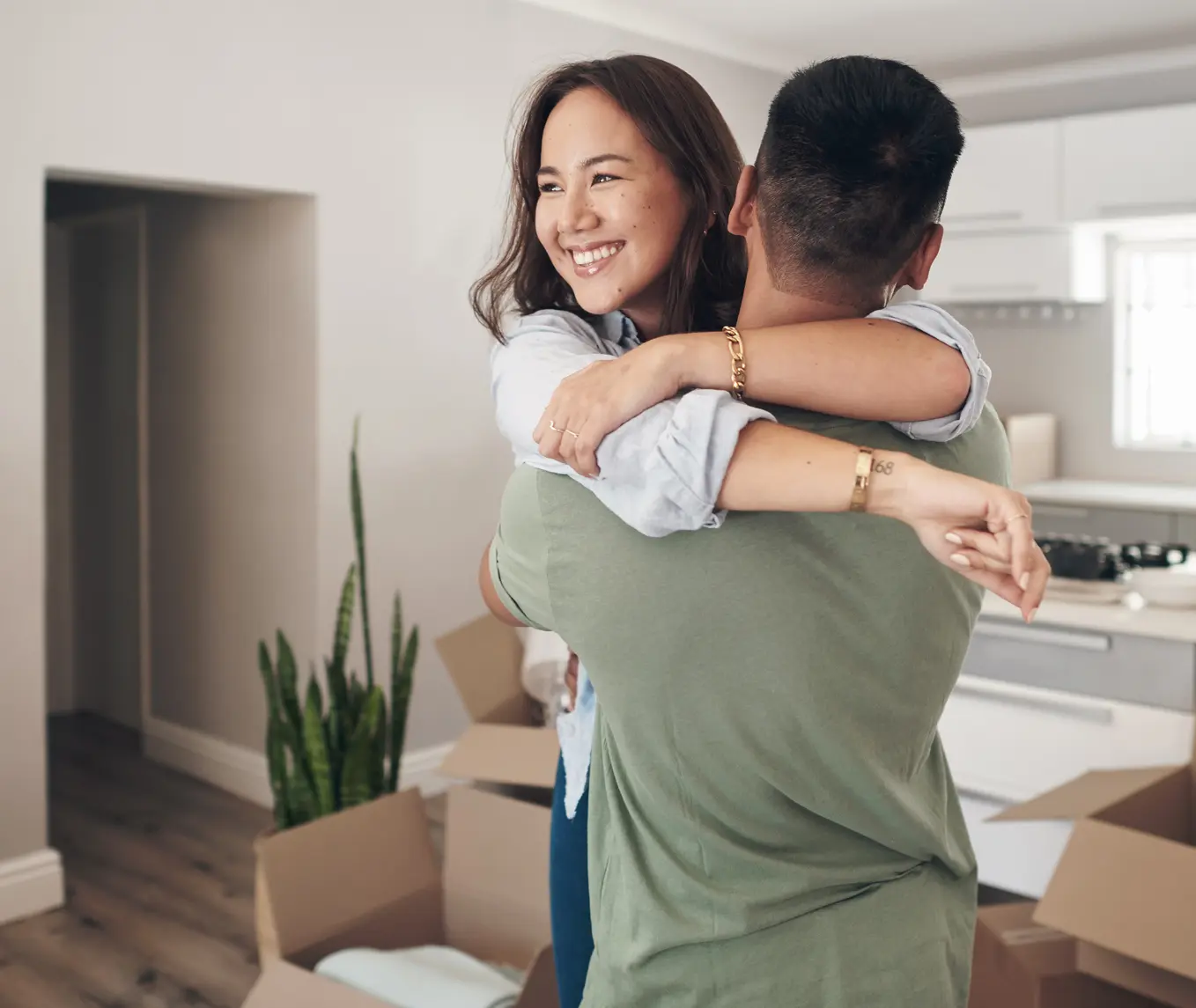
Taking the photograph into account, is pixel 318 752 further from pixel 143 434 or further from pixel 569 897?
pixel 143 434

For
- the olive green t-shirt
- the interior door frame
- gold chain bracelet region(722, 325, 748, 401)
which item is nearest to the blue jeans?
the olive green t-shirt

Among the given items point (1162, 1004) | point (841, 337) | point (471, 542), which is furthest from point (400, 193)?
point (841, 337)

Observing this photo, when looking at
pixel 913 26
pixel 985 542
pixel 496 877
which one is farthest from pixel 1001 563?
pixel 913 26

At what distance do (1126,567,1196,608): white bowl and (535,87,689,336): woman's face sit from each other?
2008mm

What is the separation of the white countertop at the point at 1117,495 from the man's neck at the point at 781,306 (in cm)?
462

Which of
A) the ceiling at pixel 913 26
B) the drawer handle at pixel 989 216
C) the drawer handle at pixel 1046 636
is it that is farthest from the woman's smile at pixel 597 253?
the drawer handle at pixel 989 216

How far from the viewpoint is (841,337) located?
2.79ft

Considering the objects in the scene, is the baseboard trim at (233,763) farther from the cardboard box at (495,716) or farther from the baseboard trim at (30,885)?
the cardboard box at (495,716)

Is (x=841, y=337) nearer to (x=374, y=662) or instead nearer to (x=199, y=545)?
(x=374, y=662)

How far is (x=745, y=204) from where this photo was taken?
93 centimetres

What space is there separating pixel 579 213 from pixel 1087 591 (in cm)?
213

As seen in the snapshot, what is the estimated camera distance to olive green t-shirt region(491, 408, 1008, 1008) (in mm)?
840

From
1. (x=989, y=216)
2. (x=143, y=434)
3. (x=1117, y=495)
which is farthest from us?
(x=989, y=216)

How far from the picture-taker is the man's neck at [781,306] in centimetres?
91
